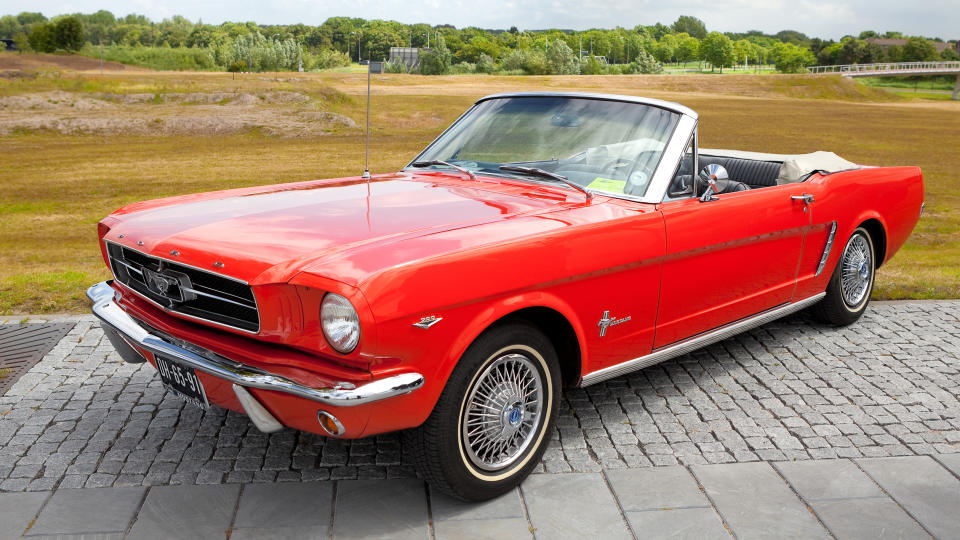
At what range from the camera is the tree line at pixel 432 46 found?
8700 cm

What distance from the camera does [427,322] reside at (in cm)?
301

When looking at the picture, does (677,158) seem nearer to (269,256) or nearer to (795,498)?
(795,498)

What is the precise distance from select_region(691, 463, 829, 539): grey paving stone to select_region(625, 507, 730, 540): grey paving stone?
0.06 m

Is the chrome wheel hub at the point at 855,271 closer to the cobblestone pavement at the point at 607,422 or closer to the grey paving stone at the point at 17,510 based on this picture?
the cobblestone pavement at the point at 607,422

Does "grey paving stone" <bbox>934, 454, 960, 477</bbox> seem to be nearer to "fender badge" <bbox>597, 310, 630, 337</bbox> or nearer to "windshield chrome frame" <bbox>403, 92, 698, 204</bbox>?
"fender badge" <bbox>597, 310, 630, 337</bbox>

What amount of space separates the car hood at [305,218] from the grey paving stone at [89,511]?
3.41ft

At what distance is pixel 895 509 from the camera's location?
341cm

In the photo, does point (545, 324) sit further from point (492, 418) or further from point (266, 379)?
point (266, 379)

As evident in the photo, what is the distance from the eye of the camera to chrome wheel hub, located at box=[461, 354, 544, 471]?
3395mm

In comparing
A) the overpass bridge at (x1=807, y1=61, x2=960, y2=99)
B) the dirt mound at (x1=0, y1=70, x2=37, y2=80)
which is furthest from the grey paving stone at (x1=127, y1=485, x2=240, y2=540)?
the overpass bridge at (x1=807, y1=61, x2=960, y2=99)

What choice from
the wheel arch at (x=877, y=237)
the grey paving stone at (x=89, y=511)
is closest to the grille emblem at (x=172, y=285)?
the grey paving stone at (x=89, y=511)

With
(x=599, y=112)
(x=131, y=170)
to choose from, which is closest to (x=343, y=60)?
(x=131, y=170)

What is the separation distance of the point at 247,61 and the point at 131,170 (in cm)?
5959

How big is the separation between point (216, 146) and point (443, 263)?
23033 millimetres
